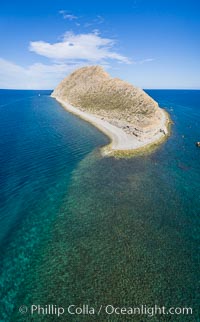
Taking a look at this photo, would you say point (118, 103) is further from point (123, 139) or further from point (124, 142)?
point (124, 142)

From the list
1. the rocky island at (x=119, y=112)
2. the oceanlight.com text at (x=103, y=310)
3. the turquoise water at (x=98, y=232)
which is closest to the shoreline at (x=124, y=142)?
the rocky island at (x=119, y=112)

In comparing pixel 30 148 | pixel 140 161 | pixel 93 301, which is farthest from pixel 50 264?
pixel 30 148

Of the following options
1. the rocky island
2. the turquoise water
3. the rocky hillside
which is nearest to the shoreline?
the rocky island

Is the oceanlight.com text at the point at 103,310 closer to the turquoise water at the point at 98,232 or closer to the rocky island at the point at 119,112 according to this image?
the turquoise water at the point at 98,232

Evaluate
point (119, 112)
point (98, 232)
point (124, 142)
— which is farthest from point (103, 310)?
point (119, 112)

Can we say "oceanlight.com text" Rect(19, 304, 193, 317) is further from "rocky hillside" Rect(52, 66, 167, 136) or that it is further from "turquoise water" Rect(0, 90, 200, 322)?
"rocky hillside" Rect(52, 66, 167, 136)
